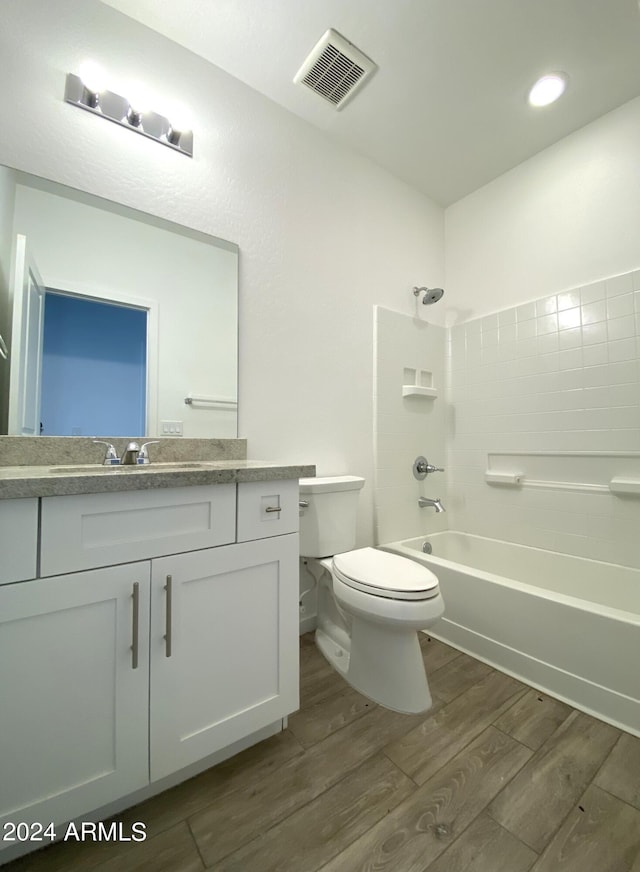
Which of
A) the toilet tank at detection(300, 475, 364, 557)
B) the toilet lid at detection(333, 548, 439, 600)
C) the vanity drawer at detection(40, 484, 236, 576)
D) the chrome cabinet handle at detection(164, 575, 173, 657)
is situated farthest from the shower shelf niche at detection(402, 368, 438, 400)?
the chrome cabinet handle at detection(164, 575, 173, 657)

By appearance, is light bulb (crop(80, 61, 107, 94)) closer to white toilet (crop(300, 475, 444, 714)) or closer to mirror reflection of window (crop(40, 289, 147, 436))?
mirror reflection of window (crop(40, 289, 147, 436))

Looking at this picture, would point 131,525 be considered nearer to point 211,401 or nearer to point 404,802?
point 211,401

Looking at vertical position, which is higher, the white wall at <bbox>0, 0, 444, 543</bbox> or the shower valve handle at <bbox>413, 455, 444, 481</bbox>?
the white wall at <bbox>0, 0, 444, 543</bbox>

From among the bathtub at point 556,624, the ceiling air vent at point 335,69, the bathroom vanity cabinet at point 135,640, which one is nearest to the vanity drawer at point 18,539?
the bathroom vanity cabinet at point 135,640

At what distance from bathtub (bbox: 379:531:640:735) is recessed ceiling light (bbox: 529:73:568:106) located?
2252 millimetres

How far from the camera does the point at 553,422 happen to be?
1863 mm

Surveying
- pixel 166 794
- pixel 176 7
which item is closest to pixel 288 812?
pixel 166 794

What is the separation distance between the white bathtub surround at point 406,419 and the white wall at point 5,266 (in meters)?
1.62

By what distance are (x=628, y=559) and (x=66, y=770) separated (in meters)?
2.15

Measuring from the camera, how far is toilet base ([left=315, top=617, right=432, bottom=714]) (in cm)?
122

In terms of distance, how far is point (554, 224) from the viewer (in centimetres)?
190

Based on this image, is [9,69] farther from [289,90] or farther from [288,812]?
[288,812]

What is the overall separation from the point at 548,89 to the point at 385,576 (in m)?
2.33

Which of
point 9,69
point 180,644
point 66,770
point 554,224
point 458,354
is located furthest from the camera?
point 458,354
